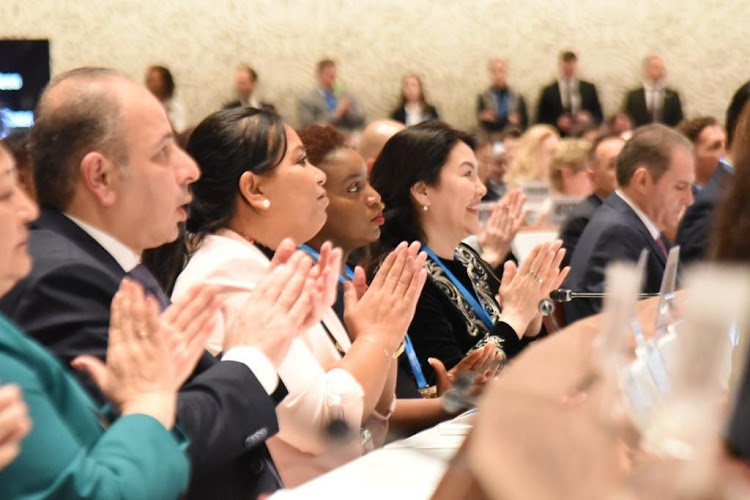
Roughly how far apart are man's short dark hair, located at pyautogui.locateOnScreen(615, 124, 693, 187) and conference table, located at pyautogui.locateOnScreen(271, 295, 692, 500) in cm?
237

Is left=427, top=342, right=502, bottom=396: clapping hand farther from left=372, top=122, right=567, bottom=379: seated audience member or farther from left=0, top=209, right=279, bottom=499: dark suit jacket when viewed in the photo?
left=0, top=209, right=279, bottom=499: dark suit jacket

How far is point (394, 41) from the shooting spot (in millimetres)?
12188

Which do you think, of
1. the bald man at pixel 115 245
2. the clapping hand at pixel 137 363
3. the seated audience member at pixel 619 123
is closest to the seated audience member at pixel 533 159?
the seated audience member at pixel 619 123

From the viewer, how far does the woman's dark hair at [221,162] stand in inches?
100.0

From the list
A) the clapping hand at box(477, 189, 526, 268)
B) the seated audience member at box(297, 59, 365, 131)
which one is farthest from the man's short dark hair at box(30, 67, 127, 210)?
the seated audience member at box(297, 59, 365, 131)

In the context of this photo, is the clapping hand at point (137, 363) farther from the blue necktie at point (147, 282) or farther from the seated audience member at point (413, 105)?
the seated audience member at point (413, 105)

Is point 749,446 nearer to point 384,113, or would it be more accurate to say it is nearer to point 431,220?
point 431,220

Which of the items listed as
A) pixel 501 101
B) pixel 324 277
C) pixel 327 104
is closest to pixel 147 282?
pixel 324 277

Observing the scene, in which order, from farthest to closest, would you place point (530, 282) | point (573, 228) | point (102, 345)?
point (573, 228) → point (530, 282) → point (102, 345)

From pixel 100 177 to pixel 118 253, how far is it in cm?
14

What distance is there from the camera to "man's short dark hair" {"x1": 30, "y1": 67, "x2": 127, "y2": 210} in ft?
6.46

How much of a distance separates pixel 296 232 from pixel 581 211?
8.43 feet

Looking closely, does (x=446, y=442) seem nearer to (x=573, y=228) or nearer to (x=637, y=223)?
(x=637, y=223)

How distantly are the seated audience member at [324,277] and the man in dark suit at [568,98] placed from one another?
9590mm
